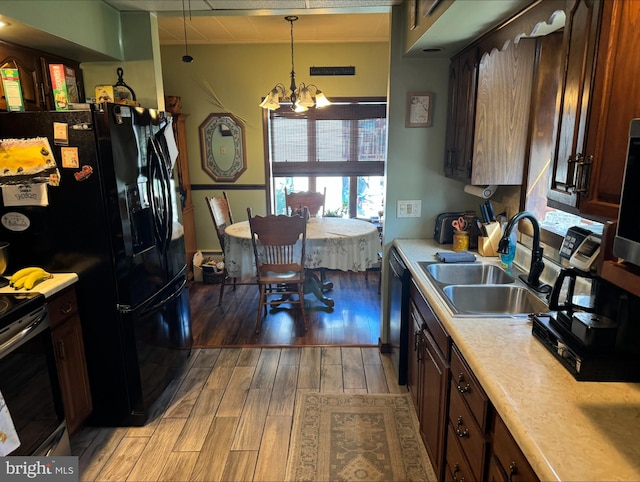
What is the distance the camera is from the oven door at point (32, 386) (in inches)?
65.7

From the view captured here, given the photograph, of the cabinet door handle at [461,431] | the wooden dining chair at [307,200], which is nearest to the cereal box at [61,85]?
the cabinet door handle at [461,431]

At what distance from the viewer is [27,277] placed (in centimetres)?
196

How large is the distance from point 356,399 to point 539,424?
1711 millimetres

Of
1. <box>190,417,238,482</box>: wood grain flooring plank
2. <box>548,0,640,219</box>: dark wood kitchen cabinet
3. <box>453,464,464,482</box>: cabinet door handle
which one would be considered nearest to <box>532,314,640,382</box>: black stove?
<box>548,0,640,219</box>: dark wood kitchen cabinet

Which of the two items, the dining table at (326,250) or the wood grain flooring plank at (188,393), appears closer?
the wood grain flooring plank at (188,393)

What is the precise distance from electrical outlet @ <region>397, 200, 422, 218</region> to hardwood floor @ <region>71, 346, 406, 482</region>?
107 cm

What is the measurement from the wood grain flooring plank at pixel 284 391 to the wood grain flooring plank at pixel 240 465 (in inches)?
13.9

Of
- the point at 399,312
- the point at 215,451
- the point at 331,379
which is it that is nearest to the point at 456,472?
the point at 399,312

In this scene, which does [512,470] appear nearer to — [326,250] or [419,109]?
[419,109]

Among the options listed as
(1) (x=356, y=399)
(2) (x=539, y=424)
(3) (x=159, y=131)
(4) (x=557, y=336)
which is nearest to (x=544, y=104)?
(4) (x=557, y=336)

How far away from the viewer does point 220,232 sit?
4.13 m

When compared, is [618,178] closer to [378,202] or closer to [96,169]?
[96,169]

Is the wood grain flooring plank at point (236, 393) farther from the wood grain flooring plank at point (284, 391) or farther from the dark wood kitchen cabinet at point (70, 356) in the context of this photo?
the dark wood kitchen cabinet at point (70, 356)

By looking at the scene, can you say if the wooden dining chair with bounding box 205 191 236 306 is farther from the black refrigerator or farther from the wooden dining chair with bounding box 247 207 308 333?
the black refrigerator
